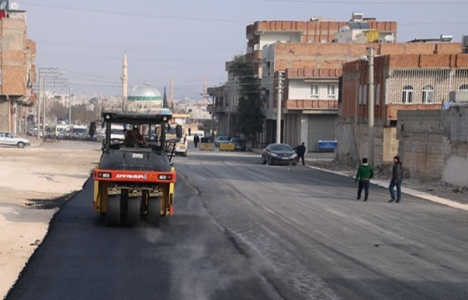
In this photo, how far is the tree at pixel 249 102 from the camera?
98938 mm

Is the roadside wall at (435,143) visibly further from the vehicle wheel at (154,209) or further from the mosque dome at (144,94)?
the mosque dome at (144,94)

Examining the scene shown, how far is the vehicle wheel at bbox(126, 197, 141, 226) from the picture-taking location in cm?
1856

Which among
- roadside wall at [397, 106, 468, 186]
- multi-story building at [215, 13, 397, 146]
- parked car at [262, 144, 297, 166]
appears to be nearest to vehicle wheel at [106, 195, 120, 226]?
roadside wall at [397, 106, 468, 186]

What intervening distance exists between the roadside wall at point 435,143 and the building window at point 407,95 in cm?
675

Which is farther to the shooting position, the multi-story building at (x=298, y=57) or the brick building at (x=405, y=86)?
the multi-story building at (x=298, y=57)

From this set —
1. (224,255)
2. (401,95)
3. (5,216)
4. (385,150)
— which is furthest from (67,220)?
(401,95)

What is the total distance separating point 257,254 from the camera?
594 inches

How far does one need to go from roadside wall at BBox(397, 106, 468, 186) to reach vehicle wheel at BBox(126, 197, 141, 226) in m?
19.4

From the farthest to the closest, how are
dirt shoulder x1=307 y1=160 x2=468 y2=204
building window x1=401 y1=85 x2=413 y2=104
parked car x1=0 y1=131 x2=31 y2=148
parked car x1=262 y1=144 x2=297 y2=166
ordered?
parked car x1=0 y1=131 x2=31 y2=148 → parked car x1=262 y1=144 x2=297 y2=166 → building window x1=401 y1=85 x2=413 y2=104 → dirt shoulder x1=307 y1=160 x2=468 y2=204

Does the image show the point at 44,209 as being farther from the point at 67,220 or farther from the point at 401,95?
the point at 401,95

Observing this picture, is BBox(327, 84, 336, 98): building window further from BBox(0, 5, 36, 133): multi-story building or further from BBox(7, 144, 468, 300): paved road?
BBox(7, 144, 468, 300): paved road

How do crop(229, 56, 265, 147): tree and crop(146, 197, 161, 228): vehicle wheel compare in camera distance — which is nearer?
crop(146, 197, 161, 228): vehicle wheel

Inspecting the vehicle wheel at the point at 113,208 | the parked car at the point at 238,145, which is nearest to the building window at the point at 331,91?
the parked car at the point at 238,145

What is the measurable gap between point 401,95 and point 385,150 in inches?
175
